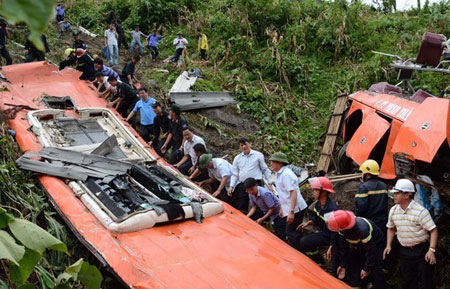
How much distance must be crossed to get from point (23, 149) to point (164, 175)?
2030 millimetres

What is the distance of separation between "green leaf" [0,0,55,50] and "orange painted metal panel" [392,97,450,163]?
4657mm

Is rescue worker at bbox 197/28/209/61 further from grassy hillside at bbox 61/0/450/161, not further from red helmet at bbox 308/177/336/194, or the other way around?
red helmet at bbox 308/177/336/194

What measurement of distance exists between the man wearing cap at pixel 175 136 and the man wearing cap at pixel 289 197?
241 centimetres

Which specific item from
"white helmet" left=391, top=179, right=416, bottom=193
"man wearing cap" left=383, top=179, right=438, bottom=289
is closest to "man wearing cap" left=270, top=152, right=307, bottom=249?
"man wearing cap" left=383, top=179, right=438, bottom=289

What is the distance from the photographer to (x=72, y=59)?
10047 mm

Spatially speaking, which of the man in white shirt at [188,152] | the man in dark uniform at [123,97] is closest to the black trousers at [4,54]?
the man in dark uniform at [123,97]

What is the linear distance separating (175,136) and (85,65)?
3229 mm

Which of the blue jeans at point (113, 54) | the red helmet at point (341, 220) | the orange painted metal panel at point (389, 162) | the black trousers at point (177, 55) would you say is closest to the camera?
the red helmet at point (341, 220)

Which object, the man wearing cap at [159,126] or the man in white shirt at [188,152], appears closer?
the man in white shirt at [188,152]

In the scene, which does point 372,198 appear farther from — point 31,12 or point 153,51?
point 153,51

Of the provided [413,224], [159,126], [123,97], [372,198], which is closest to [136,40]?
[123,97]

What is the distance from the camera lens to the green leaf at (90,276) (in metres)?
1.57

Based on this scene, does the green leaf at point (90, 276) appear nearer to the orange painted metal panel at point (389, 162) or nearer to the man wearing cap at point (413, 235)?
the man wearing cap at point (413, 235)

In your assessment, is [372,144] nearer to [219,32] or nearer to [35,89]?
[35,89]
